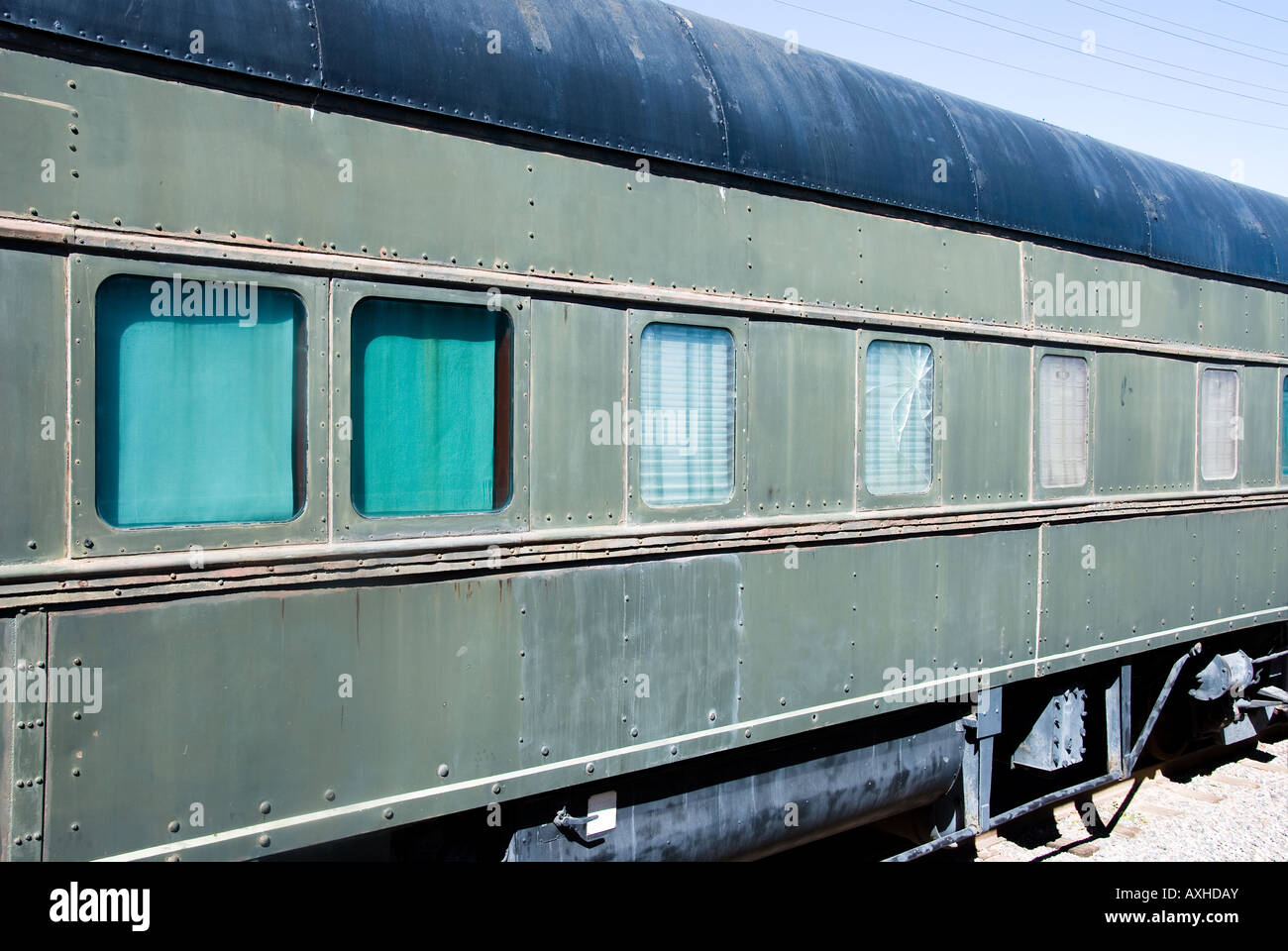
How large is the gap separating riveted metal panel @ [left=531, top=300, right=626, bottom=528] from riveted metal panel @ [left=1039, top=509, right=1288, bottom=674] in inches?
111

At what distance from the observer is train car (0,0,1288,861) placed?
278 centimetres

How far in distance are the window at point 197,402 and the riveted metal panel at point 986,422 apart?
3.08m

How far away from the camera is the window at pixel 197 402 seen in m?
2.82

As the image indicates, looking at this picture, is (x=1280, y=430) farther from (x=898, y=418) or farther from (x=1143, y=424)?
(x=898, y=418)

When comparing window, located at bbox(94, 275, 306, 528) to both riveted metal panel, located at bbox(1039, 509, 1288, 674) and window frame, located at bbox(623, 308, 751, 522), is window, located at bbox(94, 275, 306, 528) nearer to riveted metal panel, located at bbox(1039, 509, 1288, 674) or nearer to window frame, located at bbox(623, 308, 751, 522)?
window frame, located at bbox(623, 308, 751, 522)

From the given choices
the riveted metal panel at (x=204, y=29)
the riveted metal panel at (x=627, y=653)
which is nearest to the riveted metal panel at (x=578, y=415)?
the riveted metal panel at (x=627, y=653)

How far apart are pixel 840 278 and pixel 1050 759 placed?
3207mm

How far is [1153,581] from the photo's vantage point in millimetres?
6262

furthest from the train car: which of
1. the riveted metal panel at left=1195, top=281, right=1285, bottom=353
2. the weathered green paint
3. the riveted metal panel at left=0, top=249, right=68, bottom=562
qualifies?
the weathered green paint

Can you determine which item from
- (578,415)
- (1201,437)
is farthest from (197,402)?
(1201,437)

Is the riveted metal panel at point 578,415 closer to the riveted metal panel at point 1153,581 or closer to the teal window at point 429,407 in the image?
the teal window at point 429,407
